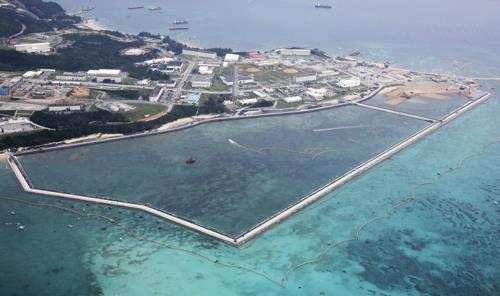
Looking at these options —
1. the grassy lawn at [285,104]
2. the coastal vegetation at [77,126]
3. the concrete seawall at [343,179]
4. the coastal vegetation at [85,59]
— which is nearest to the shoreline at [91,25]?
the coastal vegetation at [85,59]

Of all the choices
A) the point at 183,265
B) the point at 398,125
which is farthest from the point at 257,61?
the point at 183,265

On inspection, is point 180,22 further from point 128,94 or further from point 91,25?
point 128,94

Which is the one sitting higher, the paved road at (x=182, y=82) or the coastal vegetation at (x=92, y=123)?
the paved road at (x=182, y=82)

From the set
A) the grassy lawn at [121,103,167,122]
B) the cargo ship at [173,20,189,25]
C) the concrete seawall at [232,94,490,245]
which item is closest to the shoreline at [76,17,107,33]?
the cargo ship at [173,20,189,25]

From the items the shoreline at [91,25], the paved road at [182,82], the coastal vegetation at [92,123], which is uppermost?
the shoreline at [91,25]

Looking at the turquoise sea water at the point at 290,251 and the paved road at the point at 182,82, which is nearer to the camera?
the turquoise sea water at the point at 290,251

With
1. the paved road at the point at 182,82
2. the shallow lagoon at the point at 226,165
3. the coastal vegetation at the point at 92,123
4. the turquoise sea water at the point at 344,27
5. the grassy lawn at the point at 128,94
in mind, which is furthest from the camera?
the turquoise sea water at the point at 344,27

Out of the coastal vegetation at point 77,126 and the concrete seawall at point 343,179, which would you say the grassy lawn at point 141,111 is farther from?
the concrete seawall at point 343,179
